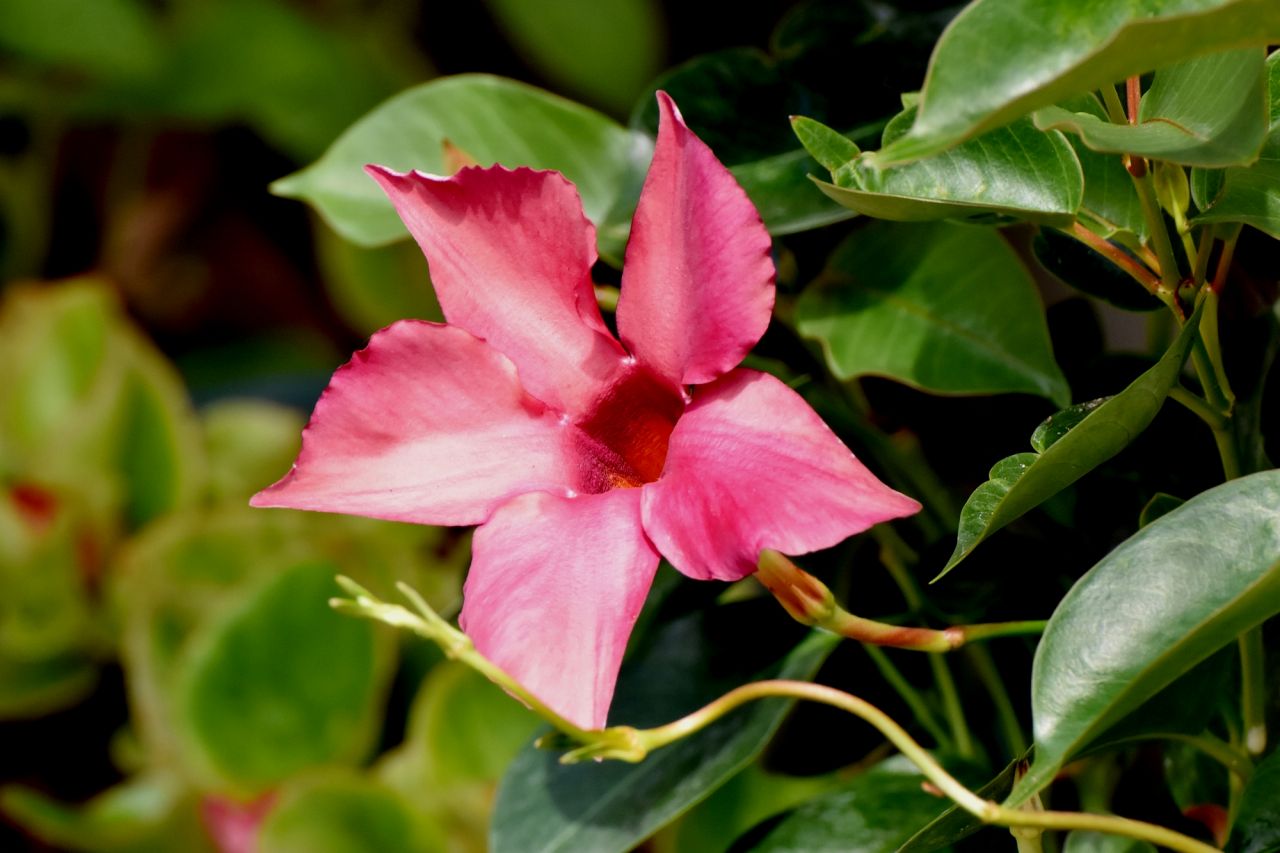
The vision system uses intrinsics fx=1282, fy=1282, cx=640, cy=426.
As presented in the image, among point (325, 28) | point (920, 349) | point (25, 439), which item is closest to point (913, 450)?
point (920, 349)

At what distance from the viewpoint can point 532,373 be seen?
0.36 metres

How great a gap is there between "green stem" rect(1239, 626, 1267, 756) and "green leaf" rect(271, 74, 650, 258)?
266 mm

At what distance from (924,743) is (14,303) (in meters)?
1.04

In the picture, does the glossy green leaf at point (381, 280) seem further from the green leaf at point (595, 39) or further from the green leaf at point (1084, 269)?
the green leaf at point (1084, 269)

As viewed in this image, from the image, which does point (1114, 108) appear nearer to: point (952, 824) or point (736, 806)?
point (952, 824)

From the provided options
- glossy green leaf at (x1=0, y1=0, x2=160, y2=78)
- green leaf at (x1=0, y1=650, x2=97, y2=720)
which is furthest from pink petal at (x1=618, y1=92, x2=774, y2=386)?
glossy green leaf at (x1=0, y1=0, x2=160, y2=78)

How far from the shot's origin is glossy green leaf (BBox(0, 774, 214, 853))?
914 millimetres

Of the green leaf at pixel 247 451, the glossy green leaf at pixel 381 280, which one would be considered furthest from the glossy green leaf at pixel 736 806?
the glossy green leaf at pixel 381 280

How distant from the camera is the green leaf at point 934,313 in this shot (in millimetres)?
400

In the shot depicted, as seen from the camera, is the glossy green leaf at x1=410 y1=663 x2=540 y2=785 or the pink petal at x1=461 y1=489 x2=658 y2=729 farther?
the glossy green leaf at x1=410 y1=663 x2=540 y2=785

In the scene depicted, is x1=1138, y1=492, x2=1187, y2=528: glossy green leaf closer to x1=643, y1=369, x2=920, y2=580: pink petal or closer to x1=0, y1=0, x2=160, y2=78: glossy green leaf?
x1=643, y1=369, x2=920, y2=580: pink petal

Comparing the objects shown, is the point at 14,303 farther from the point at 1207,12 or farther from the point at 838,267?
the point at 1207,12

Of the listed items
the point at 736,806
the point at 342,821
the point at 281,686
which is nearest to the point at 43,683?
the point at 281,686

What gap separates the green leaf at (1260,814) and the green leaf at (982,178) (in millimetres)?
151
